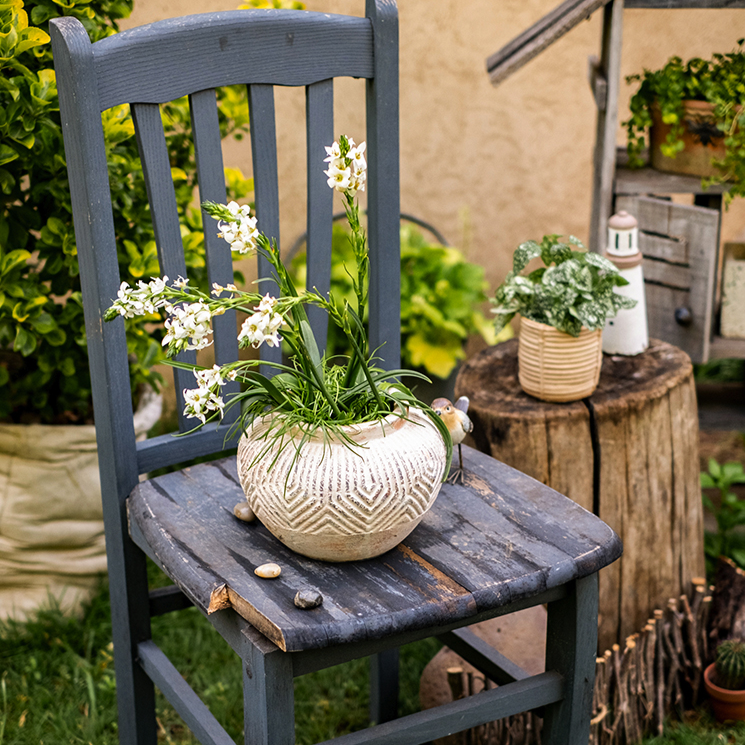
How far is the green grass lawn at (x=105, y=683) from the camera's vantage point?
6.49 feet

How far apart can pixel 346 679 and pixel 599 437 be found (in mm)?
832

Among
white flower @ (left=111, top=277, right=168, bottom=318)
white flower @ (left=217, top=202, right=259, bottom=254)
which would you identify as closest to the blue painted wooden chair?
white flower @ (left=111, top=277, right=168, bottom=318)

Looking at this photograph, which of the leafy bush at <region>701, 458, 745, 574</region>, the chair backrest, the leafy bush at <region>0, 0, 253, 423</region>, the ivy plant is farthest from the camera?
the leafy bush at <region>701, 458, 745, 574</region>

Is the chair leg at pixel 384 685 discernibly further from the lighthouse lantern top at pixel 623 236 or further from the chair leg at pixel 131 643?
the lighthouse lantern top at pixel 623 236

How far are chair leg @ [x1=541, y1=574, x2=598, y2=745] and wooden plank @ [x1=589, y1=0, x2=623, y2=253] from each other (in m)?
1.09

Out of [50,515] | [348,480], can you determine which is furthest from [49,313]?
[348,480]

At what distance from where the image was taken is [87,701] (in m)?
2.06

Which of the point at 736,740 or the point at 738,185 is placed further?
the point at 738,185

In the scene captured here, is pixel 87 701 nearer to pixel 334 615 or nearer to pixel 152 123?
pixel 334 615

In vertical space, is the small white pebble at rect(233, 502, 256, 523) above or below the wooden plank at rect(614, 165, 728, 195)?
below

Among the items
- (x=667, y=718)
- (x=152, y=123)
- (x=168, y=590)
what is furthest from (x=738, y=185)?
(x=168, y=590)

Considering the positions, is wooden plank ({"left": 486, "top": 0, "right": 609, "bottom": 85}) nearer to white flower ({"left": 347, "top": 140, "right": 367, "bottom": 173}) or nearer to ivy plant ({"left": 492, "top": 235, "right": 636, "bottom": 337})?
ivy plant ({"left": 492, "top": 235, "right": 636, "bottom": 337})

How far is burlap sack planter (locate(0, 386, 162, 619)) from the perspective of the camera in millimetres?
2086

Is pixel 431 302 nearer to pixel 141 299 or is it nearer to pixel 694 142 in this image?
pixel 694 142
